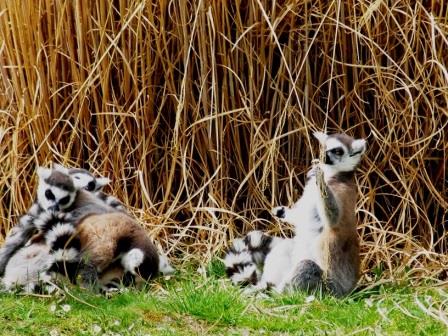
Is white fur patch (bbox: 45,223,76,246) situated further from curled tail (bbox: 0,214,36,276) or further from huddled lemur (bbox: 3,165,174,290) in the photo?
curled tail (bbox: 0,214,36,276)

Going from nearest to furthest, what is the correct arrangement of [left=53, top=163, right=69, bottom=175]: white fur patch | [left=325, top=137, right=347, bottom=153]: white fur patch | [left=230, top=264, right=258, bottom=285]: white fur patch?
[left=325, top=137, right=347, bottom=153]: white fur patch → [left=230, top=264, right=258, bottom=285]: white fur patch → [left=53, top=163, right=69, bottom=175]: white fur patch

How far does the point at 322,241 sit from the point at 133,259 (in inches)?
43.1

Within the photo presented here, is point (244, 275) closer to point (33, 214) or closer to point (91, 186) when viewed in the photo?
point (91, 186)

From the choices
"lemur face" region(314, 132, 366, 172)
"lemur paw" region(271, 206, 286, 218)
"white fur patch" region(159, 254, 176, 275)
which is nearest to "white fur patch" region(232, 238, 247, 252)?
"lemur paw" region(271, 206, 286, 218)

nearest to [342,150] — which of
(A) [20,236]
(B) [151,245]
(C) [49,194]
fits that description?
(B) [151,245]

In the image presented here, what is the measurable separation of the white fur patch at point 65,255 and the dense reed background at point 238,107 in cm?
108

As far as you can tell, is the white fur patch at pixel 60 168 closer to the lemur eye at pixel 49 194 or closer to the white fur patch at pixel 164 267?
the lemur eye at pixel 49 194

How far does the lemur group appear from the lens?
5.75 metres

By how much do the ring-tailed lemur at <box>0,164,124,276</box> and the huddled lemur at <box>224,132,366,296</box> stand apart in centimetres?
100

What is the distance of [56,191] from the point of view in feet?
20.2

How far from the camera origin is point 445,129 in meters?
6.63

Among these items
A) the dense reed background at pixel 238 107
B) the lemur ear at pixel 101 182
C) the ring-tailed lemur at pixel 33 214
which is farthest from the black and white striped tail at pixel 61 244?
the dense reed background at pixel 238 107

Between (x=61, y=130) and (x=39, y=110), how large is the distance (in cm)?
20

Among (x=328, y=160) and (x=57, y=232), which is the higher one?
(x=328, y=160)
